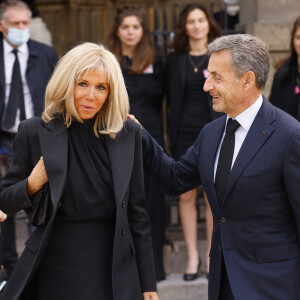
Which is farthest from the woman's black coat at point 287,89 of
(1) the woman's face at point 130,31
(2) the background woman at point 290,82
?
(1) the woman's face at point 130,31

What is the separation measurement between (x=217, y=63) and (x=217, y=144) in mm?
411

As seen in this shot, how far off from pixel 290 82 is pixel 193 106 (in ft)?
2.68

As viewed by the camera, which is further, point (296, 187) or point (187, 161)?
point (187, 161)

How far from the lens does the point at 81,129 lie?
3.27 metres

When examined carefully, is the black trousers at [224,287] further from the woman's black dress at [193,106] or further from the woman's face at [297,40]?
the woman's face at [297,40]

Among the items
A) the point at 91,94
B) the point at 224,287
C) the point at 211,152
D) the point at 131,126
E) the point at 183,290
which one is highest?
the point at 91,94

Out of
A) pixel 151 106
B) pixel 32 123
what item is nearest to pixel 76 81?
pixel 32 123

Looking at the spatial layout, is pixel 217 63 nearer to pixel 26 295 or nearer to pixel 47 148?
pixel 47 148

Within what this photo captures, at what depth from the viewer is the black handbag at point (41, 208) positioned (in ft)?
10.3

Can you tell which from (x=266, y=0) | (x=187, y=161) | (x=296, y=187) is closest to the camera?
(x=296, y=187)

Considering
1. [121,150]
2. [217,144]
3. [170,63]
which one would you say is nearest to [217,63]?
[217,144]

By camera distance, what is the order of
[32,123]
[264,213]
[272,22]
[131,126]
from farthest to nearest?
[272,22], [131,126], [32,123], [264,213]

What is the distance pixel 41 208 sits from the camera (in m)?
3.16

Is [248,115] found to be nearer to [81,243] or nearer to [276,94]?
[81,243]
